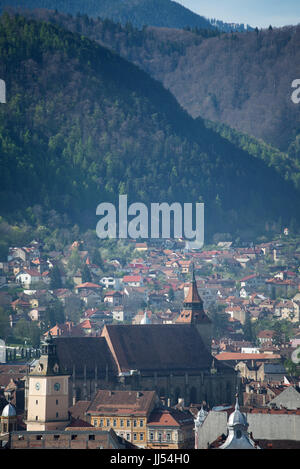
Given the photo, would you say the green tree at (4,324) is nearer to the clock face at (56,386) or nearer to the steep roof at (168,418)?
the steep roof at (168,418)

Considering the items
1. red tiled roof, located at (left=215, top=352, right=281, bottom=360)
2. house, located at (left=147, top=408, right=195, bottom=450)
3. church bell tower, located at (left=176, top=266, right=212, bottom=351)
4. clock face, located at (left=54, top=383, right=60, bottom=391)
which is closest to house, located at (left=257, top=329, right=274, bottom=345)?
red tiled roof, located at (left=215, top=352, right=281, bottom=360)

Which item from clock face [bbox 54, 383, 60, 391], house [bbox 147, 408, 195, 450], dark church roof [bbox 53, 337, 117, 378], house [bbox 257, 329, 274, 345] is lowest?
house [bbox 147, 408, 195, 450]

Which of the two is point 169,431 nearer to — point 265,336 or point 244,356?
point 244,356

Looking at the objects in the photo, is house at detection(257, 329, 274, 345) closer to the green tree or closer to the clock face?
the green tree

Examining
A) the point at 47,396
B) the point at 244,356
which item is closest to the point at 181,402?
the point at 47,396
